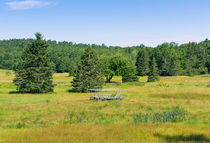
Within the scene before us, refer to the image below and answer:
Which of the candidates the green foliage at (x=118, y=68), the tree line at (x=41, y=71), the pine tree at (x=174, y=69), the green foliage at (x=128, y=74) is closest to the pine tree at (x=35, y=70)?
the tree line at (x=41, y=71)

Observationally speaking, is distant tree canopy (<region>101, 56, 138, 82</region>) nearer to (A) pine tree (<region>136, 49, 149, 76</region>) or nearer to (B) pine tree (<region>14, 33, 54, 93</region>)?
(A) pine tree (<region>136, 49, 149, 76</region>)

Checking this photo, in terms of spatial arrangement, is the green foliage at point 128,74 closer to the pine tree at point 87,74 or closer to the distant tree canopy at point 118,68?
the distant tree canopy at point 118,68

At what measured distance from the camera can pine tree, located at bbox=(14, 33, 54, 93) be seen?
46875 mm

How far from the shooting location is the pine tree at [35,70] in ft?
154

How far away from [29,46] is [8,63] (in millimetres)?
117877

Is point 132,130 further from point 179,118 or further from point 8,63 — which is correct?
point 8,63

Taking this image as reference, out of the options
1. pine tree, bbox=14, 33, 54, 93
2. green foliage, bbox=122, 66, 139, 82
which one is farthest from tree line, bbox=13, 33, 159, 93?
green foliage, bbox=122, 66, 139, 82

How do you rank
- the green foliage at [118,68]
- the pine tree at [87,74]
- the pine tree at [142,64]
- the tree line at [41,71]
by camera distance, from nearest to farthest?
the tree line at [41,71] < the pine tree at [87,74] < the green foliage at [118,68] < the pine tree at [142,64]

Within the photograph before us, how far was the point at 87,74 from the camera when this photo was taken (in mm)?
52781

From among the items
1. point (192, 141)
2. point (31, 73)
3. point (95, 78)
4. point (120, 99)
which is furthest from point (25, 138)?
point (95, 78)

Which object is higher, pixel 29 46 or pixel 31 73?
pixel 29 46

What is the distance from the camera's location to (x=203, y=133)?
36.0 feet

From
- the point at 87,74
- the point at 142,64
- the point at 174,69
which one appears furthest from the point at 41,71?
the point at 174,69

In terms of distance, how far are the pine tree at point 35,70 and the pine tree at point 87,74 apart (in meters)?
6.10
